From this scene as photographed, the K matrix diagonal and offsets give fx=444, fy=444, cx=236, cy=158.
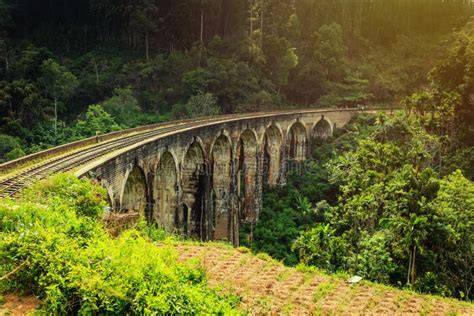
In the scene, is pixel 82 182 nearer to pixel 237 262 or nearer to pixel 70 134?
pixel 237 262

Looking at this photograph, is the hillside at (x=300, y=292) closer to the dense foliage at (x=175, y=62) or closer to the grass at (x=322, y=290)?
the grass at (x=322, y=290)

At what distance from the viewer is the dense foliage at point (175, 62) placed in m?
45.2

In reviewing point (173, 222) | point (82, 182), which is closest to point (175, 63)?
point (173, 222)

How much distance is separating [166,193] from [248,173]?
51.0 feet

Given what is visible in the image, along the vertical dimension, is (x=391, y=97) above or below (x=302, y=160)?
above

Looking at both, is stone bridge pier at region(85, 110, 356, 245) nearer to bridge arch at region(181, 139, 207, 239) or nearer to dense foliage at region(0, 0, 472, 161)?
bridge arch at region(181, 139, 207, 239)

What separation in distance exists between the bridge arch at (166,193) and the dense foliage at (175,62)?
18.5 metres

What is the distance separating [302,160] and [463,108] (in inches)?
691

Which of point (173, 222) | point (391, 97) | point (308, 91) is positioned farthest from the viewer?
point (391, 97)

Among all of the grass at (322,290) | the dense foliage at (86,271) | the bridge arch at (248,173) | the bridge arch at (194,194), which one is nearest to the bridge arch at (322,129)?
the bridge arch at (248,173)

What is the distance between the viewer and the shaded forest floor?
9.70 meters

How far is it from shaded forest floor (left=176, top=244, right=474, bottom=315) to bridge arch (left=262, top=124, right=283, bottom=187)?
30929mm

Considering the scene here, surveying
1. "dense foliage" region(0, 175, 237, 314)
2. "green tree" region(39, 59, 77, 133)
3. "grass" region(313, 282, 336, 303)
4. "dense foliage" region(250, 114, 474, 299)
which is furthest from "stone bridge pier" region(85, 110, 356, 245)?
"green tree" region(39, 59, 77, 133)

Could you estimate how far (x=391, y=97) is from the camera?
70438mm
